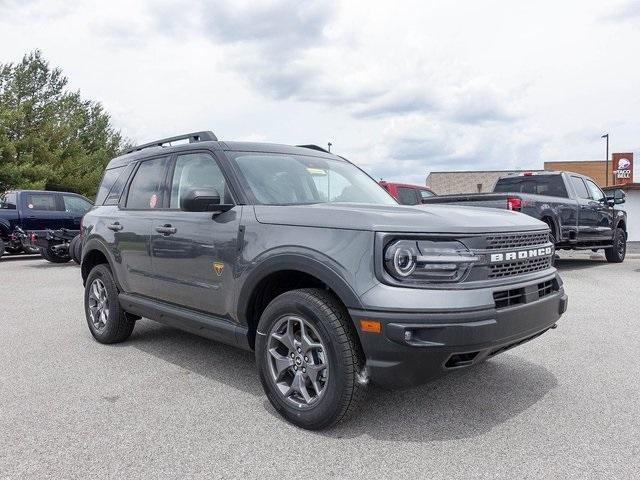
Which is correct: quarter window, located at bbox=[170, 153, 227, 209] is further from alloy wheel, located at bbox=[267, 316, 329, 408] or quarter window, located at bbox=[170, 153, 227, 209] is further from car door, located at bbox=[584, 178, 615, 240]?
car door, located at bbox=[584, 178, 615, 240]

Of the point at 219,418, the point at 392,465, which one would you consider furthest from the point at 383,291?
the point at 219,418

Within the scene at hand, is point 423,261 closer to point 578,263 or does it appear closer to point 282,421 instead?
point 282,421

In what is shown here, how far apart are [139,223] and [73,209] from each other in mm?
11547

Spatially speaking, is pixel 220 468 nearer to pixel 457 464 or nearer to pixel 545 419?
pixel 457 464

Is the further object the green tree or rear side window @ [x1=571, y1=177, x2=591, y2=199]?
the green tree

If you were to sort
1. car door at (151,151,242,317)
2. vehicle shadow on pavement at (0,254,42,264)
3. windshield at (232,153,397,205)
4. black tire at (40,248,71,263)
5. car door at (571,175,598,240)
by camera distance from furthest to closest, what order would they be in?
vehicle shadow on pavement at (0,254,42,264), black tire at (40,248,71,263), car door at (571,175,598,240), windshield at (232,153,397,205), car door at (151,151,242,317)

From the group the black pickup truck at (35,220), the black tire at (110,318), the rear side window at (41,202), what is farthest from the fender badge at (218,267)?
the rear side window at (41,202)

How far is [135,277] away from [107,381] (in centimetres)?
97

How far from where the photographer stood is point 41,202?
14.8 meters

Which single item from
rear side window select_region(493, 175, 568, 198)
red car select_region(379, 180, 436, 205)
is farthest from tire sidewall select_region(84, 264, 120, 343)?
rear side window select_region(493, 175, 568, 198)

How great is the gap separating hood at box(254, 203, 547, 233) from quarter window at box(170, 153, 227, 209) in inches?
22.5

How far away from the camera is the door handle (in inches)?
169

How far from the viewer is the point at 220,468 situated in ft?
9.28

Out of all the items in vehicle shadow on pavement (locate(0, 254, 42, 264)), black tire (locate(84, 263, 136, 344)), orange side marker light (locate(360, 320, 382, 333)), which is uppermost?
orange side marker light (locate(360, 320, 382, 333))
